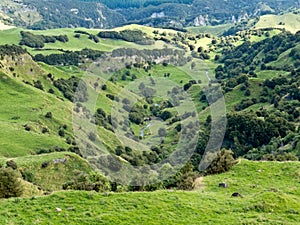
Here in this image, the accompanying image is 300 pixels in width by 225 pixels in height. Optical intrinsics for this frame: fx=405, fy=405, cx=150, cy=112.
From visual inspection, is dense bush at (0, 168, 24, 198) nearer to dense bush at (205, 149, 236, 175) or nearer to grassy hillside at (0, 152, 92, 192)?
dense bush at (205, 149, 236, 175)

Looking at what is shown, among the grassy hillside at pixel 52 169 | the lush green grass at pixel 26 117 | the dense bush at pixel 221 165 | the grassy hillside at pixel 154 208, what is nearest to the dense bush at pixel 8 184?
the grassy hillside at pixel 154 208

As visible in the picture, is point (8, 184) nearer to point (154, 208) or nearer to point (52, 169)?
point (154, 208)

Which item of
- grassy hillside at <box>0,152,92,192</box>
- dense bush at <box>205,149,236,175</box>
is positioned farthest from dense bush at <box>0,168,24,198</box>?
grassy hillside at <box>0,152,92,192</box>

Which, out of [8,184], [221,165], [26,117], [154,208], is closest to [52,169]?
[221,165]

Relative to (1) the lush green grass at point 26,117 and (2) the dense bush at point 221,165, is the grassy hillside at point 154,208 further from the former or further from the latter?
(1) the lush green grass at point 26,117

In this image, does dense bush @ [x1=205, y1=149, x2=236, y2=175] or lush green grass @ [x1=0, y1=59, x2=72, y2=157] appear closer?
dense bush @ [x1=205, y1=149, x2=236, y2=175]

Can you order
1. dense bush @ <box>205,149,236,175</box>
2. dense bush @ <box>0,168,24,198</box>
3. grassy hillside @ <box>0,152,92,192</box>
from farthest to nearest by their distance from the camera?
grassy hillside @ <box>0,152,92,192</box>, dense bush @ <box>205,149,236,175</box>, dense bush @ <box>0,168,24,198</box>

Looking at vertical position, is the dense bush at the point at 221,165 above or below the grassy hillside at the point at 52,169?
above

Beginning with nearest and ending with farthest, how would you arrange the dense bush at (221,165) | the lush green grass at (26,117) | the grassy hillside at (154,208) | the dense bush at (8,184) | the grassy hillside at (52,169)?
the grassy hillside at (154,208) → the dense bush at (8,184) → the dense bush at (221,165) → the grassy hillside at (52,169) → the lush green grass at (26,117)

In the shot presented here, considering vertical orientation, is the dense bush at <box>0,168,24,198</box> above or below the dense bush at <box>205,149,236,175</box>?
above
